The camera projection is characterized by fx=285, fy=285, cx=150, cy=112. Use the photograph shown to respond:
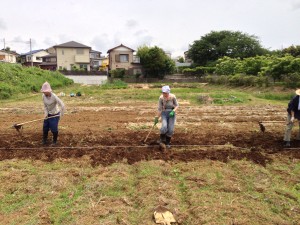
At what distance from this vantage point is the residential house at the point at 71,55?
52.6 metres

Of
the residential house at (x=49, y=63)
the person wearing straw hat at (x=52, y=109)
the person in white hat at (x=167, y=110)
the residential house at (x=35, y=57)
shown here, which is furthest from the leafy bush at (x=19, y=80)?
the residential house at (x=35, y=57)

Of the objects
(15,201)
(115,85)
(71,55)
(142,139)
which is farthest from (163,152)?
(71,55)

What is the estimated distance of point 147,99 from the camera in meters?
21.1

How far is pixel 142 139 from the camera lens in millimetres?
8695

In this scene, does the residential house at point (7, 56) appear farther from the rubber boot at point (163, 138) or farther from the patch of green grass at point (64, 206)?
the patch of green grass at point (64, 206)

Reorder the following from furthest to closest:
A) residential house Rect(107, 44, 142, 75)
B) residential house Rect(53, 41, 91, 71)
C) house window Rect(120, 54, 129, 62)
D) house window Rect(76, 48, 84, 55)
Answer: house window Rect(120, 54, 129, 62) < house window Rect(76, 48, 84, 55) < residential house Rect(107, 44, 142, 75) < residential house Rect(53, 41, 91, 71)

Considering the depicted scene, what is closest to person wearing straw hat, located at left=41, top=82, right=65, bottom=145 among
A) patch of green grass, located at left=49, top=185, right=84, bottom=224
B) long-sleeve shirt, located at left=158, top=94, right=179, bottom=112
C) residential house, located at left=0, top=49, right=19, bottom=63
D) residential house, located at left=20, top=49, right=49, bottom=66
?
long-sleeve shirt, located at left=158, top=94, right=179, bottom=112

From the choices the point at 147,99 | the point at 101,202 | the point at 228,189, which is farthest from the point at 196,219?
the point at 147,99

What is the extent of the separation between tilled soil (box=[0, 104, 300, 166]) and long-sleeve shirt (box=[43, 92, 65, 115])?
3.24 ft

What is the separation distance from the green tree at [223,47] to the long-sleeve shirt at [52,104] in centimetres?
4841

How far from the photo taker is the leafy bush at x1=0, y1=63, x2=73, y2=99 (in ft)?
71.0

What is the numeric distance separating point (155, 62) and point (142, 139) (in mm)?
40112

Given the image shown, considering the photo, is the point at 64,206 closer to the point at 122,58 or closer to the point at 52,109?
the point at 52,109

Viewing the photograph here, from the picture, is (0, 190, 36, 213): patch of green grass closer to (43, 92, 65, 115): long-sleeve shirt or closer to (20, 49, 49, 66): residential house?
(43, 92, 65, 115): long-sleeve shirt
